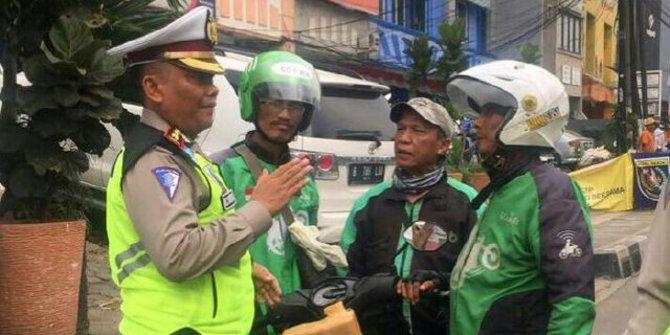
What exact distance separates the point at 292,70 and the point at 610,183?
37.3 feet

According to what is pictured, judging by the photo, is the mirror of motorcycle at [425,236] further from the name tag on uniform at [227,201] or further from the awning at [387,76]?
the awning at [387,76]

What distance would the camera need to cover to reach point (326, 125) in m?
6.55

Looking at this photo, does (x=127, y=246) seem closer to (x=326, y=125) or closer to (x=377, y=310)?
(x=377, y=310)

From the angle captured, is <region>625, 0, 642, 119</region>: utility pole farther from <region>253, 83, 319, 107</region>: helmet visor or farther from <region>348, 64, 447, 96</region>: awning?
<region>253, 83, 319, 107</region>: helmet visor

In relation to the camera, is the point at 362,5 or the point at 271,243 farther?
the point at 362,5

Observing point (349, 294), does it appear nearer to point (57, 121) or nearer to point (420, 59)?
point (57, 121)

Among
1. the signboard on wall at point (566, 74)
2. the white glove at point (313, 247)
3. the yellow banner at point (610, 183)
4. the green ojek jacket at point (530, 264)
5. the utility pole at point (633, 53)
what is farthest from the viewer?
the signboard on wall at point (566, 74)

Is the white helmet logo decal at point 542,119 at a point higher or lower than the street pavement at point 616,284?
higher

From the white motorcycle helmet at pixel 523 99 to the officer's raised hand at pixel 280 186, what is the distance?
0.78 metres

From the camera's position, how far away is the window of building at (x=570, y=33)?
38938 mm

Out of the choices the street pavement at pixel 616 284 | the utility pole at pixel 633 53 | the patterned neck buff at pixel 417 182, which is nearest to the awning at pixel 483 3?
the utility pole at pixel 633 53

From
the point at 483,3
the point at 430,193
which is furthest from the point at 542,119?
the point at 483,3

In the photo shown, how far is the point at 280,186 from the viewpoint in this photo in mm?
2100

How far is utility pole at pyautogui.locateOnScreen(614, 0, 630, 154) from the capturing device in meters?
18.4
